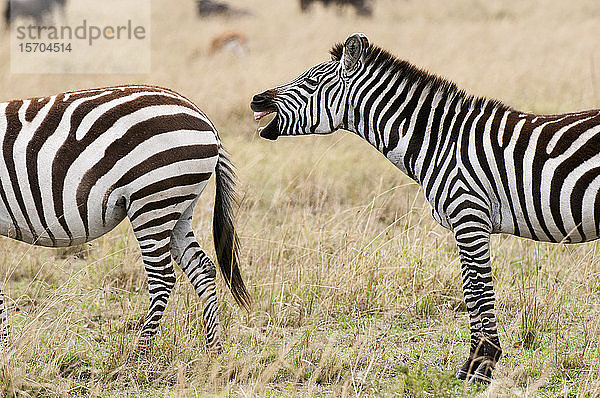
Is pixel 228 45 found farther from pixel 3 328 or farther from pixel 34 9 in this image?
pixel 3 328

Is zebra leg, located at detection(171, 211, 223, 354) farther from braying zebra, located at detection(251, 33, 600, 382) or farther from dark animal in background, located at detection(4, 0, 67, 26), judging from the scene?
dark animal in background, located at detection(4, 0, 67, 26)

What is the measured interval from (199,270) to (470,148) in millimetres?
1758

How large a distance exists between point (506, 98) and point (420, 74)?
6.71 m

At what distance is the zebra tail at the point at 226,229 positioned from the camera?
4465 millimetres

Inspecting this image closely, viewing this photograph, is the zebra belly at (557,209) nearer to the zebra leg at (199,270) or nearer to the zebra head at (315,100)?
the zebra head at (315,100)

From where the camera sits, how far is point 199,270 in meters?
4.33

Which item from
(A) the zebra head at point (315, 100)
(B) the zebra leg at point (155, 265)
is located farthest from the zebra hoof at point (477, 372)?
(B) the zebra leg at point (155, 265)

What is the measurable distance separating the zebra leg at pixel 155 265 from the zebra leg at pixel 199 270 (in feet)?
0.72

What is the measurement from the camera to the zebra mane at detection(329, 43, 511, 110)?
4.04 metres

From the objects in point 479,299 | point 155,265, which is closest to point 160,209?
point 155,265

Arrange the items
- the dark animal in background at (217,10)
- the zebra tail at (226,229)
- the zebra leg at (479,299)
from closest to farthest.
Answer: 1. the zebra leg at (479,299)
2. the zebra tail at (226,229)
3. the dark animal in background at (217,10)

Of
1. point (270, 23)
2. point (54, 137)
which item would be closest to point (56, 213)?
point (54, 137)

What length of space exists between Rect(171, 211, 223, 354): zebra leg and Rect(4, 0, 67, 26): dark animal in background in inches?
705

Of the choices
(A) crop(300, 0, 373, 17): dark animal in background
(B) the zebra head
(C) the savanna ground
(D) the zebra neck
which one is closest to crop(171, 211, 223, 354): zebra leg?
(C) the savanna ground
